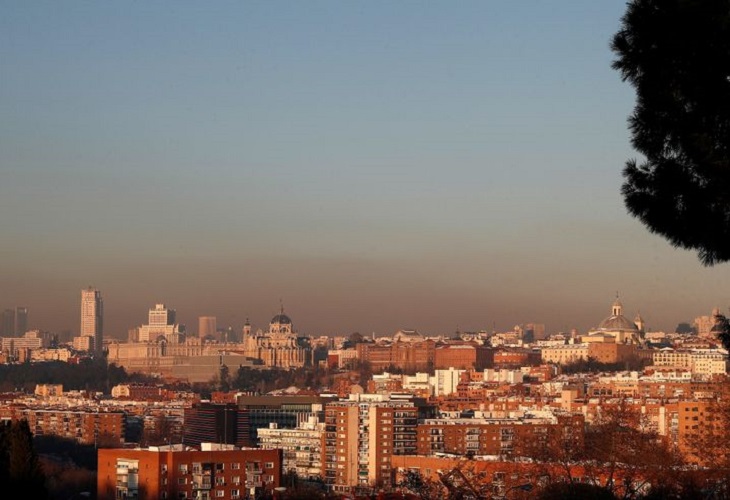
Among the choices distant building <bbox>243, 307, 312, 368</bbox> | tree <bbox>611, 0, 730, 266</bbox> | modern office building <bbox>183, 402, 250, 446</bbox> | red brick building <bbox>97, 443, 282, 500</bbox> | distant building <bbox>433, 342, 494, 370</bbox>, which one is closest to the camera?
tree <bbox>611, 0, 730, 266</bbox>

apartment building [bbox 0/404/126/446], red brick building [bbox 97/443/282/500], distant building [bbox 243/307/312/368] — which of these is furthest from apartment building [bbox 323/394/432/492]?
distant building [bbox 243/307/312/368]

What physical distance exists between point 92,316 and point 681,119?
14918cm

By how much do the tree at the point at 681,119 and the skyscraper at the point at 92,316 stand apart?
Result: 145m

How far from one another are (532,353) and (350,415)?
59927 mm

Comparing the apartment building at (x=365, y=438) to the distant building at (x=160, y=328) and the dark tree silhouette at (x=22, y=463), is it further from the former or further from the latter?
the distant building at (x=160, y=328)

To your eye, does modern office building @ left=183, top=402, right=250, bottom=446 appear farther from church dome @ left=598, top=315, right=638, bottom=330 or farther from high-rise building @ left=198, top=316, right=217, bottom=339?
high-rise building @ left=198, top=316, right=217, bottom=339

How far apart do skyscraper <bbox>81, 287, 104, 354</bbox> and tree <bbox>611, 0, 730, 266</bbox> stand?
475 ft

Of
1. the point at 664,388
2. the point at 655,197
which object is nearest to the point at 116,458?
the point at 655,197

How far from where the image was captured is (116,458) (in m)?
35.0

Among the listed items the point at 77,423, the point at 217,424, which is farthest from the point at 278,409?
the point at 77,423

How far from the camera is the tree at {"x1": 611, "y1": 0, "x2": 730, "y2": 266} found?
8211 mm

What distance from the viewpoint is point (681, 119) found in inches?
333

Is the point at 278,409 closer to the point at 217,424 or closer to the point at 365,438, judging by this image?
the point at 217,424

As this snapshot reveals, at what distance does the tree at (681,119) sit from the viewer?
26.9 ft
